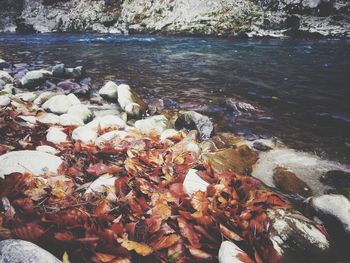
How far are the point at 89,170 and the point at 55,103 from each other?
8.82 ft

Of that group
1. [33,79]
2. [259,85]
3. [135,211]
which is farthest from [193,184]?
[33,79]

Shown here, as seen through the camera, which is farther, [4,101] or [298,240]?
[4,101]

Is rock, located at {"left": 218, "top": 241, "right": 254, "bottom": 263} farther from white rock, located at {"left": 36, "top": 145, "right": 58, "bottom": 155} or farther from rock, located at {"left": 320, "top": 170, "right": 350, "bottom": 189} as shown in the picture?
white rock, located at {"left": 36, "top": 145, "right": 58, "bottom": 155}

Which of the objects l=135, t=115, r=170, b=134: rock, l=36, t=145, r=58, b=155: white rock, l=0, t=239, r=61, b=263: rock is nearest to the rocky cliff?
l=135, t=115, r=170, b=134: rock

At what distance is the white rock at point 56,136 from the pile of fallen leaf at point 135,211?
1.40ft

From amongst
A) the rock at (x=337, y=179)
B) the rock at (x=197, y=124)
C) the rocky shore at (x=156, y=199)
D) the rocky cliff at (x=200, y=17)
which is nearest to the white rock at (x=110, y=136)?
the rocky shore at (x=156, y=199)

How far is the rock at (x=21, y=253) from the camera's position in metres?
1.63

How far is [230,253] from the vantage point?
2.02 m

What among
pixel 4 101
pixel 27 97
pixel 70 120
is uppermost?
pixel 4 101

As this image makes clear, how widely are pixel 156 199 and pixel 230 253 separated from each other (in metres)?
0.85

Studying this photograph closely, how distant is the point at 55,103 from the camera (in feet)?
16.9

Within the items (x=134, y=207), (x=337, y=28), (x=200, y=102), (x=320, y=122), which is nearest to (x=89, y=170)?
(x=134, y=207)

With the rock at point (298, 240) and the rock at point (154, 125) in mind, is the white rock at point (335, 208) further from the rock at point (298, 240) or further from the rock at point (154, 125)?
the rock at point (154, 125)

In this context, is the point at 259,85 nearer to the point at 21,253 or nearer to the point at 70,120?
the point at 70,120
